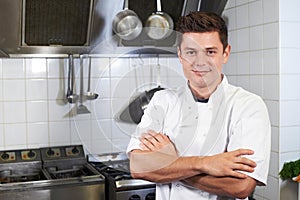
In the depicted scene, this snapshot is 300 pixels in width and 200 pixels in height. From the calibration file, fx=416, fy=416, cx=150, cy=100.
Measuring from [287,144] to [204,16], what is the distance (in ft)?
3.05

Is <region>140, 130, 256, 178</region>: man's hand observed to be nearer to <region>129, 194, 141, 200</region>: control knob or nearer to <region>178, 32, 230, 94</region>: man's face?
<region>178, 32, 230, 94</region>: man's face

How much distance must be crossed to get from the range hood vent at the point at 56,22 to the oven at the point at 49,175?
0.59 m

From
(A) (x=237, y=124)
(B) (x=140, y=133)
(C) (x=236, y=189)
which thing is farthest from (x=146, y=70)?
(C) (x=236, y=189)

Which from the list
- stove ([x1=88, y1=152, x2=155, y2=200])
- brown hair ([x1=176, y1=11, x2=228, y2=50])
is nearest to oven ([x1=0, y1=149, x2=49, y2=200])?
stove ([x1=88, y1=152, x2=155, y2=200])

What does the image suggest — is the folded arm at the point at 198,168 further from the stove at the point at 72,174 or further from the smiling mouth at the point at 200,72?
the stove at the point at 72,174

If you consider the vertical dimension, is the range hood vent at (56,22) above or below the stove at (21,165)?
above

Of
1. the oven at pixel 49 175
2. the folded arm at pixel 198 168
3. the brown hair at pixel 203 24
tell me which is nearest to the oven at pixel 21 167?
the oven at pixel 49 175

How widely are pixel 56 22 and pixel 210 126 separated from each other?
Result: 1.18m

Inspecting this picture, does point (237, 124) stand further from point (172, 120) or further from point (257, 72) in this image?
point (257, 72)

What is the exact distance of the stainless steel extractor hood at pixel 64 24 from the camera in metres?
2.02

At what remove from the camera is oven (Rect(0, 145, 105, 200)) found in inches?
74.0

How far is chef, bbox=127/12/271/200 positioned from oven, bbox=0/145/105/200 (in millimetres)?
731

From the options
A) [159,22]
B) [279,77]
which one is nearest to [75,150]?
[159,22]

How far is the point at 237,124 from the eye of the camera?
1.21 metres
